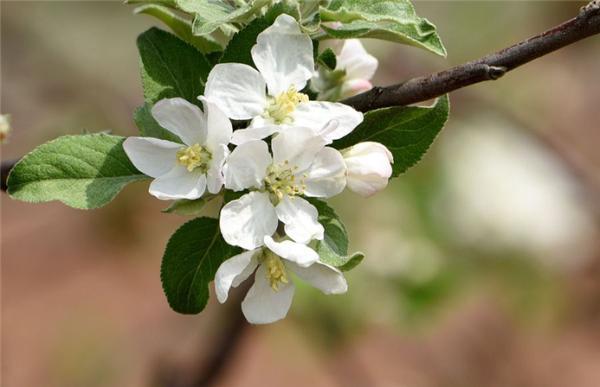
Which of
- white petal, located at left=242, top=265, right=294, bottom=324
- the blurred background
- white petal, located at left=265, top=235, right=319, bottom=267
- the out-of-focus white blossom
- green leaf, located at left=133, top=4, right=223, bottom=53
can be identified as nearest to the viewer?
white petal, located at left=265, top=235, right=319, bottom=267

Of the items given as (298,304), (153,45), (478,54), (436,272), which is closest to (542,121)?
(478,54)

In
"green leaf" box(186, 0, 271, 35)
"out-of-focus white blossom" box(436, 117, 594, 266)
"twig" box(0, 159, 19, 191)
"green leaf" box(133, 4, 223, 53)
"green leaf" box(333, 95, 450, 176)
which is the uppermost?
"green leaf" box(186, 0, 271, 35)

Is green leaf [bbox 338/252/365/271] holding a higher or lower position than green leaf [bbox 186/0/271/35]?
lower

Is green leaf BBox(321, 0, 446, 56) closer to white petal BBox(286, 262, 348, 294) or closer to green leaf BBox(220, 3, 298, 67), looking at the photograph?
green leaf BBox(220, 3, 298, 67)

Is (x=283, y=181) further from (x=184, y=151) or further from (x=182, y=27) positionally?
(x=182, y=27)

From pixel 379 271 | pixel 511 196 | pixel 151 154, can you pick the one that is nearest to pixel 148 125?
pixel 151 154

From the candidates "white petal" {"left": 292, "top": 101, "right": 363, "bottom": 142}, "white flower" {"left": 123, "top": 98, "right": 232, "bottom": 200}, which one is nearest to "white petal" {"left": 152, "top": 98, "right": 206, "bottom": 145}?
"white flower" {"left": 123, "top": 98, "right": 232, "bottom": 200}

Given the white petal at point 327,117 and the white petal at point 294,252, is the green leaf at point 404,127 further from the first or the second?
the white petal at point 294,252
